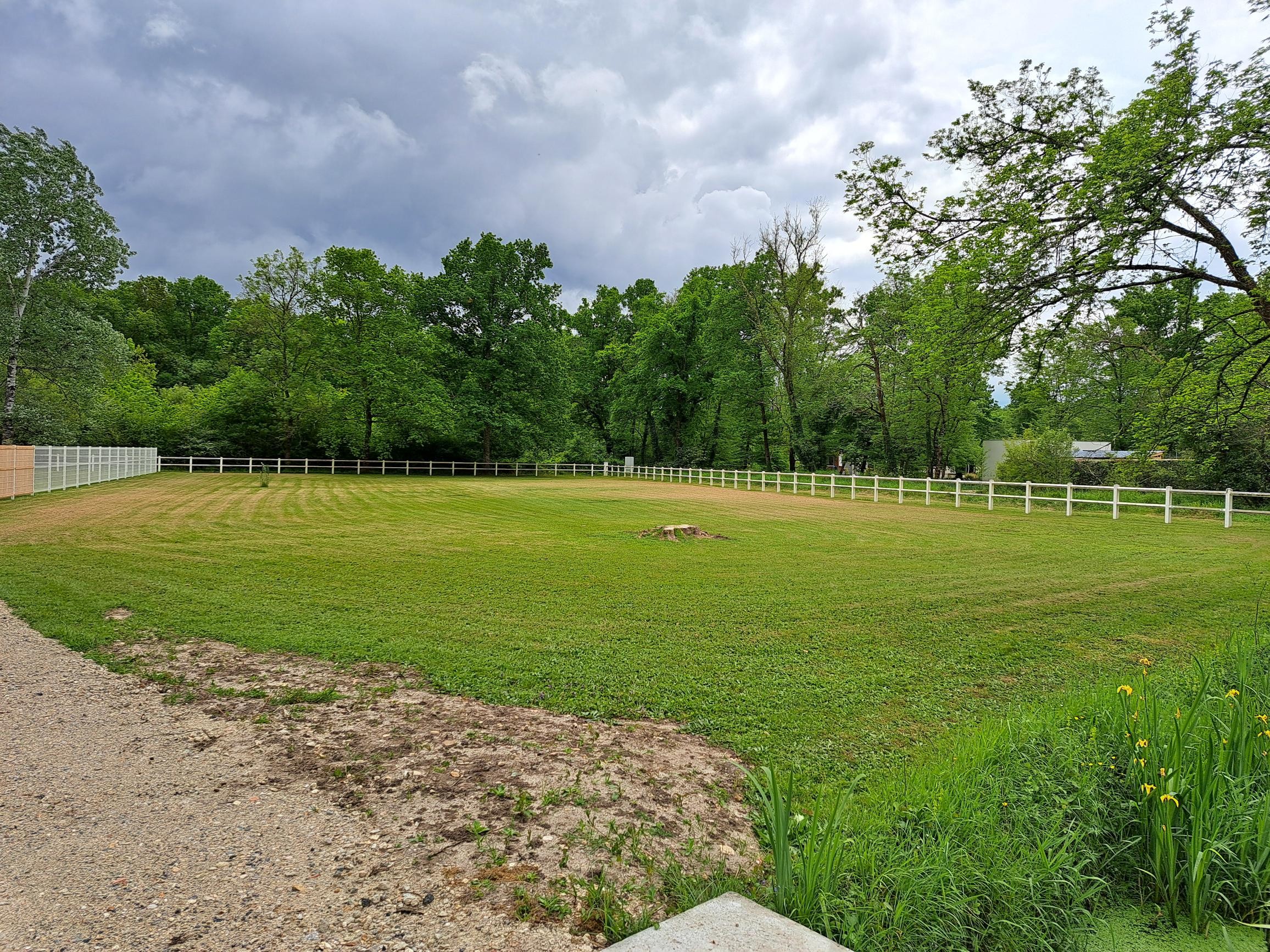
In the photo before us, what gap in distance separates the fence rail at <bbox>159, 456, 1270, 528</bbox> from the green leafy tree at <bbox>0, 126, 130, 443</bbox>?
10172mm

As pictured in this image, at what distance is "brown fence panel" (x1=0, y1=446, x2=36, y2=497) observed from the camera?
17656 mm

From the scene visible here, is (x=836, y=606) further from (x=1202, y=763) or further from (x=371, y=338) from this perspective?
(x=371, y=338)

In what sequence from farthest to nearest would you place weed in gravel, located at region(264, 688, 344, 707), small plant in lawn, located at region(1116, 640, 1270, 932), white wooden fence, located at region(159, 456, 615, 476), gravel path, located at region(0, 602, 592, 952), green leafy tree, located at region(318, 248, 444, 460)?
green leafy tree, located at region(318, 248, 444, 460) → white wooden fence, located at region(159, 456, 615, 476) → weed in gravel, located at region(264, 688, 344, 707) → small plant in lawn, located at region(1116, 640, 1270, 932) → gravel path, located at region(0, 602, 592, 952)

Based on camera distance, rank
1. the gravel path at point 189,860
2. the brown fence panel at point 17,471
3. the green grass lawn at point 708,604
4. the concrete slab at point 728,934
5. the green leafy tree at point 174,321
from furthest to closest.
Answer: the green leafy tree at point 174,321 → the brown fence panel at point 17,471 → the green grass lawn at point 708,604 → the gravel path at point 189,860 → the concrete slab at point 728,934

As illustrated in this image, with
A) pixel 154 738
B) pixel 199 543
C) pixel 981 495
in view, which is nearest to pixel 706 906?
pixel 154 738

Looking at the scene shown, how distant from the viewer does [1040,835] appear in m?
2.46

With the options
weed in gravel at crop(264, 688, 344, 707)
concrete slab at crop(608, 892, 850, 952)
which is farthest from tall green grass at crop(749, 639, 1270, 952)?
weed in gravel at crop(264, 688, 344, 707)

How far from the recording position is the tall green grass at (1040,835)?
205 cm

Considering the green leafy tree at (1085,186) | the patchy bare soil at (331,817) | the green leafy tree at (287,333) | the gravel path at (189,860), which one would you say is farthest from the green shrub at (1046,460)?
the green leafy tree at (287,333)

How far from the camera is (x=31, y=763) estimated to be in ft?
9.95

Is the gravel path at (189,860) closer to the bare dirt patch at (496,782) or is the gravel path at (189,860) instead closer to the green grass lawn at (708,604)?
the bare dirt patch at (496,782)

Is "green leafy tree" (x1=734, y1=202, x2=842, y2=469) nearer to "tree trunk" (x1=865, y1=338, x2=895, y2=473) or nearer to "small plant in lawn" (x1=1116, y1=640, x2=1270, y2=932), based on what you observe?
"tree trunk" (x1=865, y1=338, x2=895, y2=473)

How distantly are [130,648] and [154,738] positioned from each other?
213cm

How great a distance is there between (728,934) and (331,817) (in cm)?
175
